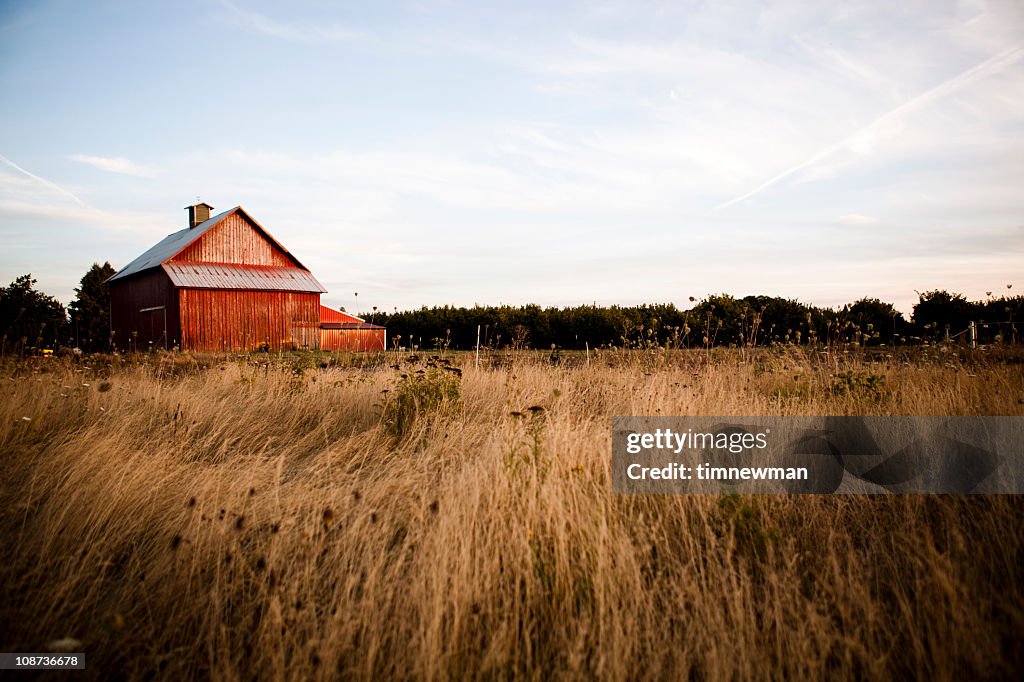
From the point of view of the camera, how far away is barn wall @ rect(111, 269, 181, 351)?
25.7 m

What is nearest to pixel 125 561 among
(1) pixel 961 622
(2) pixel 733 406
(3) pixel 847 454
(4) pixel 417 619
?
(4) pixel 417 619

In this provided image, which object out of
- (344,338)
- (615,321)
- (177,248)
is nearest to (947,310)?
(615,321)

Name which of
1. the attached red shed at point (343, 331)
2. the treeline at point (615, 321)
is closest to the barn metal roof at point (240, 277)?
the attached red shed at point (343, 331)

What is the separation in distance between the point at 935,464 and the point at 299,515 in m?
4.55

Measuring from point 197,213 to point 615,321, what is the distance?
2545 centimetres

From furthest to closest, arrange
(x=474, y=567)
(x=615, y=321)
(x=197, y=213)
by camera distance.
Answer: (x=197, y=213) < (x=615, y=321) < (x=474, y=567)

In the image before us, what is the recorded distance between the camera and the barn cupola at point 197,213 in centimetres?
3181

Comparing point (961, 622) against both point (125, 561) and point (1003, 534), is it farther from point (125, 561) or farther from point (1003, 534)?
point (125, 561)

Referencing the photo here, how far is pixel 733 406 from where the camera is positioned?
5199mm

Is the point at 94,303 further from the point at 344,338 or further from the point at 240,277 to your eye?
the point at 344,338

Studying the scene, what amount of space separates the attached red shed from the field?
25.9 metres

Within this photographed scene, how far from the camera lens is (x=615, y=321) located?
24109 mm

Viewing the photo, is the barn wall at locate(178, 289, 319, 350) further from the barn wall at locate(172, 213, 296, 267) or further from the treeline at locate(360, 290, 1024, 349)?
the treeline at locate(360, 290, 1024, 349)

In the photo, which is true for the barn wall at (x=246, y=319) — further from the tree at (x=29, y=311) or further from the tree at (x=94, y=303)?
the tree at (x=94, y=303)
